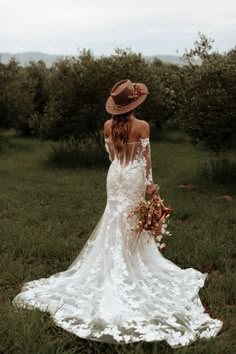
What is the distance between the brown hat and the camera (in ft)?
18.3

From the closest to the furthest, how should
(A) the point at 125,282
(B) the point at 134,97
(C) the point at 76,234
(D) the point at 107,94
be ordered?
(A) the point at 125,282 → (B) the point at 134,97 → (C) the point at 76,234 → (D) the point at 107,94

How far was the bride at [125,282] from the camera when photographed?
479cm

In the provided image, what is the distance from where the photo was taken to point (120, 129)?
5691 millimetres

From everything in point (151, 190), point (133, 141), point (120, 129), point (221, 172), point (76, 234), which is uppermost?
point (120, 129)

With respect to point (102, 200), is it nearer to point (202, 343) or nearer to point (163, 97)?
point (202, 343)

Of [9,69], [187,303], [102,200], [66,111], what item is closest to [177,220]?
[102,200]

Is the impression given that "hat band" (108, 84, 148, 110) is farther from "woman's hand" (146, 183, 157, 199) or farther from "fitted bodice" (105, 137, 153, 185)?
"woman's hand" (146, 183, 157, 199)

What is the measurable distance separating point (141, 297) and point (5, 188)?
7.36 meters

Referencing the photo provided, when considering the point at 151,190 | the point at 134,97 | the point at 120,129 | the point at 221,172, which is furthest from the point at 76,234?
the point at 221,172

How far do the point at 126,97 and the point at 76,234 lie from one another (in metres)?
3.41

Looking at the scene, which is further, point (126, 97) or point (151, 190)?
point (151, 190)

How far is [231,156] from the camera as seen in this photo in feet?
45.8

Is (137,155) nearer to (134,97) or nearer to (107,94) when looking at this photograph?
(134,97)

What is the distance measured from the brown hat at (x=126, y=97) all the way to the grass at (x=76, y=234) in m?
2.34
